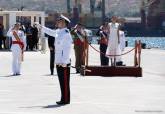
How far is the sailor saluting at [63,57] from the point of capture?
16484mm

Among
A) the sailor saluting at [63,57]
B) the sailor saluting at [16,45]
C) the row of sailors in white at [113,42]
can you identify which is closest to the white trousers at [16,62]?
the sailor saluting at [16,45]

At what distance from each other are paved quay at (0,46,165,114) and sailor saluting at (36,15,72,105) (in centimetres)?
31

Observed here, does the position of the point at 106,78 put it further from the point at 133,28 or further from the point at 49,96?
the point at 133,28

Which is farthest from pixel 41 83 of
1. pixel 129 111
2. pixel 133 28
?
pixel 133 28

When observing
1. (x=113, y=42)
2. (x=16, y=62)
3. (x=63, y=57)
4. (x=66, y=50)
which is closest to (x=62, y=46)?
(x=66, y=50)

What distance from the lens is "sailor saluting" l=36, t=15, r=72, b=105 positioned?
54.1 ft

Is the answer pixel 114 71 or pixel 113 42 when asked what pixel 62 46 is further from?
pixel 113 42

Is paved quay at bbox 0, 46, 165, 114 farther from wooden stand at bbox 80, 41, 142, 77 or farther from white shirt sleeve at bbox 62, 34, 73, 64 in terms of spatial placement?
white shirt sleeve at bbox 62, 34, 73, 64

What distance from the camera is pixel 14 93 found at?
61.3 feet

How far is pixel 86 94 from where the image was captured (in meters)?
18.6

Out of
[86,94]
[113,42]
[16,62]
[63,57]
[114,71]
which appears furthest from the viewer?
[113,42]

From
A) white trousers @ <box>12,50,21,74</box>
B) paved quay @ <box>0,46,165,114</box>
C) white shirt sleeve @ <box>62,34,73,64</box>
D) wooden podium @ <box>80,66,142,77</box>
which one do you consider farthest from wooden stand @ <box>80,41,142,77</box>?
white shirt sleeve @ <box>62,34,73,64</box>

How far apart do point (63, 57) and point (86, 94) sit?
91.6 inches

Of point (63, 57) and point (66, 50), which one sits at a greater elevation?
point (66, 50)
